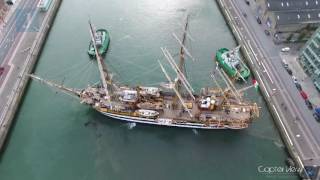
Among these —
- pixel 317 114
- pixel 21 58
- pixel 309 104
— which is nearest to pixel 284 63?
pixel 309 104

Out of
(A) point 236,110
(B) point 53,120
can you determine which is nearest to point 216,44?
(A) point 236,110

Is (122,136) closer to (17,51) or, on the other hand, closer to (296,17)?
(17,51)

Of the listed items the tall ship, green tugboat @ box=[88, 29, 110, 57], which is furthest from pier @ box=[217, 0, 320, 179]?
green tugboat @ box=[88, 29, 110, 57]

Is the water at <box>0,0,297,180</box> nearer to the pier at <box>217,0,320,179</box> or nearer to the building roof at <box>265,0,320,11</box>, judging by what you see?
the pier at <box>217,0,320,179</box>

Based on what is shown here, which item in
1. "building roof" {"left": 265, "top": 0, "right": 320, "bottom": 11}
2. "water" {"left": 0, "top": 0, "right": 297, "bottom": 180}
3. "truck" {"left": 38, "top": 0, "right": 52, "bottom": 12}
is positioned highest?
"truck" {"left": 38, "top": 0, "right": 52, "bottom": 12}

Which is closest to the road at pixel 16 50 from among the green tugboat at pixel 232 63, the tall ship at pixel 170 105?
the tall ship at pixel 170 105

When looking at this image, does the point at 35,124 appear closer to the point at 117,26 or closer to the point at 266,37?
the point at 117,26

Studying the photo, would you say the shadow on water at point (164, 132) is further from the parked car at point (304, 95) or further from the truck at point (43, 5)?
the truck at point (43, 5)
